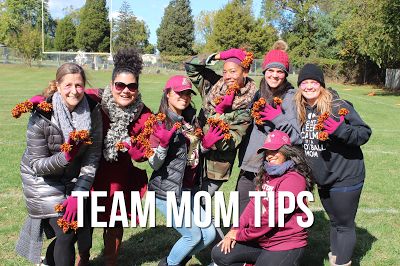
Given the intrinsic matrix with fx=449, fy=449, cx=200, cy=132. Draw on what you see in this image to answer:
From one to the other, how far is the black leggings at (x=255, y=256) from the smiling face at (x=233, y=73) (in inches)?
55.3

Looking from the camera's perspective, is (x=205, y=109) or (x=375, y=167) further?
(x=375, y=167)

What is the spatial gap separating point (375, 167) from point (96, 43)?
2401 inches

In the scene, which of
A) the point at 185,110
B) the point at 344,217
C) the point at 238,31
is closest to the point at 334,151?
the point at 344,217

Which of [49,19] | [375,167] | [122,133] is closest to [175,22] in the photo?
[49,19]

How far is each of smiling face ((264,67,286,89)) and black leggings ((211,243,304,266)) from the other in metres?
1.38

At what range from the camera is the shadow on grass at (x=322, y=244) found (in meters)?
4.71

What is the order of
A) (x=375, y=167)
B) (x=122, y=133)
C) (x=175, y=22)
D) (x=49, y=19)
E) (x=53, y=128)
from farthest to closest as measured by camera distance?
(x=49, y=19) < (x=175, y=22) < (x=375, y=167) < (x=122, y=133) < (x=53, y=128)

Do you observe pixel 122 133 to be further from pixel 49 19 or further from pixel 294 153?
pixel 49 19

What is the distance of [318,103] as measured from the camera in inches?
147

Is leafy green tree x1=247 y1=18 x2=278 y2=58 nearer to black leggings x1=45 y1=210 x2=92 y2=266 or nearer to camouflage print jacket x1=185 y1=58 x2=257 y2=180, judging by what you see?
camouflage print jacket x1=185 y1=58 x2=257 y2=180

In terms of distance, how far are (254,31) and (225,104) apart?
5607cm

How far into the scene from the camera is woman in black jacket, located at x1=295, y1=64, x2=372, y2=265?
3.67 metres

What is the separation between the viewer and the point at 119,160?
13.1 ft

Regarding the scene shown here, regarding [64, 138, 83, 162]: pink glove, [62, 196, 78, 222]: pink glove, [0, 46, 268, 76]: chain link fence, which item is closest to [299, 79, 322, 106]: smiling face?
[64, 138, 83, 162]: pink glove
